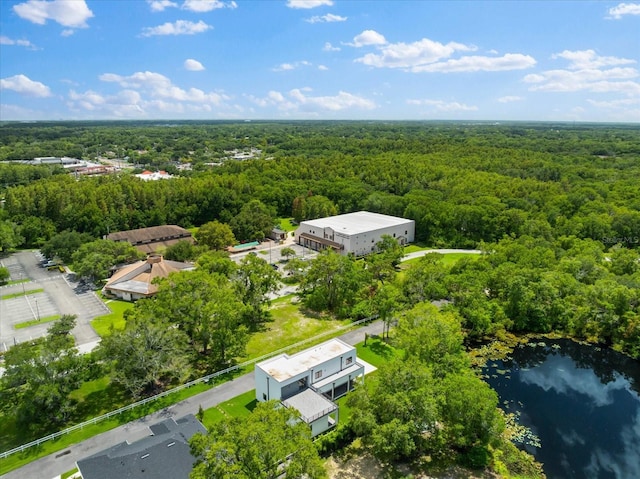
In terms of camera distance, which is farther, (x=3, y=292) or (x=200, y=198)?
(x=200, y=198)

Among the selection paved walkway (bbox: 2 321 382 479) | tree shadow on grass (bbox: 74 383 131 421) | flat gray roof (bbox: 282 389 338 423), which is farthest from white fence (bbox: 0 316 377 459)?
flat gray roof (bbox: 282 389 338 423)

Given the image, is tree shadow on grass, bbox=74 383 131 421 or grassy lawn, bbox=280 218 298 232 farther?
grassy lawn, bbox=280 218 298 232

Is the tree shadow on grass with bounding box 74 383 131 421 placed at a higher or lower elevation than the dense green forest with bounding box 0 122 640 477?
lower

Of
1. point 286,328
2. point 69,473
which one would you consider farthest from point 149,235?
point 69,473

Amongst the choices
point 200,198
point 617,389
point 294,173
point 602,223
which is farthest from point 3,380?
point 294,173

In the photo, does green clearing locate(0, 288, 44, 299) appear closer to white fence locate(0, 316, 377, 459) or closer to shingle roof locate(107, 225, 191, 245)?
shingle roof locate(107, 225, 191, 245)

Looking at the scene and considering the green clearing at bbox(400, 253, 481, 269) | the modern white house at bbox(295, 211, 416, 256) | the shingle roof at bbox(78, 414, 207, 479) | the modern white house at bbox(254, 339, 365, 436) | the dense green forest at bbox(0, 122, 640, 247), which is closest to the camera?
the shingle roof at bbox(78, 414, 207, 479)

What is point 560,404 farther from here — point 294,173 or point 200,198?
point 294,173

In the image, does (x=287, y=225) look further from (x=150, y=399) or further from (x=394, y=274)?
(x=150, y=399)

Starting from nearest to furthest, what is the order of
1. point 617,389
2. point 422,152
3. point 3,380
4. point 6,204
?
1. point 3,380
2. point 617,389
3. point 6,204
4. point 422,152
